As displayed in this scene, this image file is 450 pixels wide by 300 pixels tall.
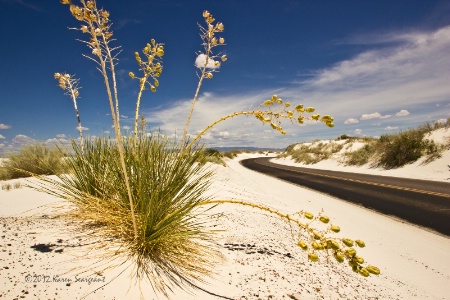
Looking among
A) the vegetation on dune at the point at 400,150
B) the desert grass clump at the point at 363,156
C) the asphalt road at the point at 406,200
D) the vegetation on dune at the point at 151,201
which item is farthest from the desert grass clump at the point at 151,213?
the desert grass clump at the point at 363,156

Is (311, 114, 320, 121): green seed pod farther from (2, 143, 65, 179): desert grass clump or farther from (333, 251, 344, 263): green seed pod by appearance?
(2, 143, 65, 179): desert grass clump

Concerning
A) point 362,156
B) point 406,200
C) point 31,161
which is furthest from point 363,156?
point 31,161

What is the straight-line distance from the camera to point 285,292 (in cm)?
210

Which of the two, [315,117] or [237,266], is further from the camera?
[237,266]

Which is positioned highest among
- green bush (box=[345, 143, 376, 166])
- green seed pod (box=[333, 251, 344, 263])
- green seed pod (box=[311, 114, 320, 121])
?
green seed pod (box=[311, 114, 320, 121])

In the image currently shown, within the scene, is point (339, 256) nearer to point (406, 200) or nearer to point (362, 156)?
point (406, 200)

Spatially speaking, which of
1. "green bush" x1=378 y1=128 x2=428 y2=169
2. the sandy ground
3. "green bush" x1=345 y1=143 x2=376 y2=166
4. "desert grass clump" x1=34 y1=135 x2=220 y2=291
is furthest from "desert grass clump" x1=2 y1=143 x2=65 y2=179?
"green bush" x1=345 y1=143 x2=376 y2=166

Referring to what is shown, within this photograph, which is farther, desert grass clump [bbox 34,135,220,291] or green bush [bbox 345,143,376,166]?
green bush [bbox 345,143,376,166]

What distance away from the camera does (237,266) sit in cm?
240

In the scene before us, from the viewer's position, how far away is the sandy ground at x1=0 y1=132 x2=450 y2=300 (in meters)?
1.63

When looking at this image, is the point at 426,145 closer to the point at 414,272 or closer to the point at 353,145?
the point at 353,145

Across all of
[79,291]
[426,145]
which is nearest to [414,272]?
[79,291]

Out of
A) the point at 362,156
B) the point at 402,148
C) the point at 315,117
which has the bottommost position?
the point at 362,156

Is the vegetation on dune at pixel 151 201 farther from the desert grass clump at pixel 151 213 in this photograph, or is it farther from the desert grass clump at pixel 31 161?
A: the desert grass clump at pixel 31 161
